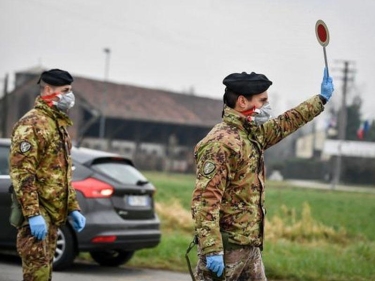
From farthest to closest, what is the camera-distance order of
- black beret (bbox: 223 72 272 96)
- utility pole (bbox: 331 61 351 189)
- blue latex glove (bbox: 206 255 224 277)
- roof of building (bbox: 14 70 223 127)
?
roof of building (bbox: 14 70 223 127)
utility pole (bbox: 331 61 351 189)
black beret (bbox: 223 72 272 96)
blue latex glove (bbox: 206 255 224 277)

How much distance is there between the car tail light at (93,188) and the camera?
9711 mm

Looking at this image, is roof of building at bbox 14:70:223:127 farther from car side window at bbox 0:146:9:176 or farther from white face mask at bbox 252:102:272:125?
white face mask at bbox 252:102:272:125

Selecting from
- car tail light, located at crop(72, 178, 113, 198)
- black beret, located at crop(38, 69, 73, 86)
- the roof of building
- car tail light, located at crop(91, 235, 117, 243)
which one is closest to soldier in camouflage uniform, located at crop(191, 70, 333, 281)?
black beret, located at crop(38, 69, 73, 86)

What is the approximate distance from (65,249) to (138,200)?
3.67ft

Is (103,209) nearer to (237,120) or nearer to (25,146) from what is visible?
(25,146)

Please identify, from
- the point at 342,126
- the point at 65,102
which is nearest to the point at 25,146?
the point at 65,102

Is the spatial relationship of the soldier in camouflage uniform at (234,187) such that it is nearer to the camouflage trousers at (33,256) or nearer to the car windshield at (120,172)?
the camouflage trousers at (33,256)

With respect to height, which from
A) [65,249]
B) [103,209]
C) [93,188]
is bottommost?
[65,249]

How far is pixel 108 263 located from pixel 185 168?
55.5 metres

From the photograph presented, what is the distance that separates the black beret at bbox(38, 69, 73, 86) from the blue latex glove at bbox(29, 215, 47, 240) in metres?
1.03

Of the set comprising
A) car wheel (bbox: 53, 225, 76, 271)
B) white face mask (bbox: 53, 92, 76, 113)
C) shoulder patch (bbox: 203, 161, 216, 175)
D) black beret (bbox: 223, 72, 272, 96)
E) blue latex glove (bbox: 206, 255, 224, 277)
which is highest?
black beret (bbox: 223, 72, 272, 96)

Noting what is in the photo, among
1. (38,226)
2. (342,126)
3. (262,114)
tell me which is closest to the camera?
(262,114)

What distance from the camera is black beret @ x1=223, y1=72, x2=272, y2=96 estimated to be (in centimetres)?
504

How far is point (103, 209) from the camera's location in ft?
31.8
